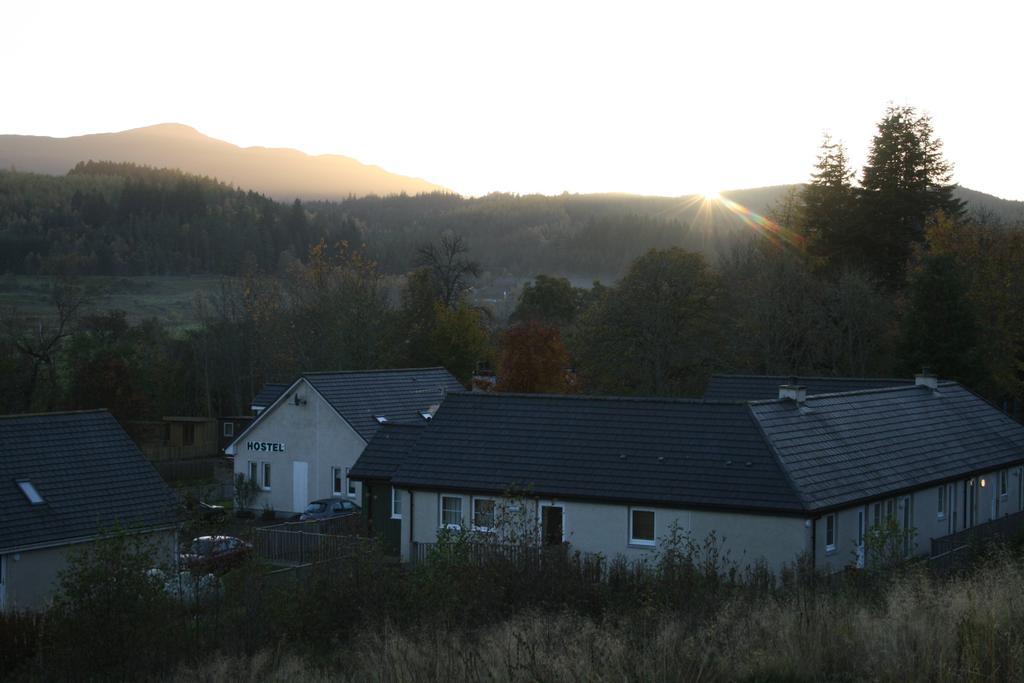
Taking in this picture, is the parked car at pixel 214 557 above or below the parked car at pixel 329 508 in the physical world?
above

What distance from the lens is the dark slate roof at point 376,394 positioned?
136ft

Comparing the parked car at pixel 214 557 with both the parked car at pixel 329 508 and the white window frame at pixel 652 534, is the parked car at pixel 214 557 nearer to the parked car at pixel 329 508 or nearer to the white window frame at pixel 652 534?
the white window frame at pixel 652 534

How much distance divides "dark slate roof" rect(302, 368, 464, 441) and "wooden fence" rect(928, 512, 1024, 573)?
2038 cm

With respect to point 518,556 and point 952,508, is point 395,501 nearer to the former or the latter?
point 952,508

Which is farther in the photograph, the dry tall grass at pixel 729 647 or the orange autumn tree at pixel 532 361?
the orange autumn tree at pixel 532 361

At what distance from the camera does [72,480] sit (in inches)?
1097

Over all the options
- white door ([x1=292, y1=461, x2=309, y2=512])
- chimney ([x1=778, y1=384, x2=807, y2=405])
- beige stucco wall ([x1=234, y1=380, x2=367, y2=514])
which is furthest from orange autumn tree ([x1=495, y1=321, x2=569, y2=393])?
chimney ([x1=778, y1=384, x2=807, y2=405])

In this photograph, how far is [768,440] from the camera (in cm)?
2514

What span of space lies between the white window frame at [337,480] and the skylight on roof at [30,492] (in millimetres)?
15603

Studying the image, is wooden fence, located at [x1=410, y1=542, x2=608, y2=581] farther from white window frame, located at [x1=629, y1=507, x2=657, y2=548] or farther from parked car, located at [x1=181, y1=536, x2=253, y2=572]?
white window frame, located at [x1=629, y1=507, x2=657, y2=548]

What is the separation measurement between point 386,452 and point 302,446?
1033 cm

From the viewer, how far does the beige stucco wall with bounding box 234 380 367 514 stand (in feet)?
136

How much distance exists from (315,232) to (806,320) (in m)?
128

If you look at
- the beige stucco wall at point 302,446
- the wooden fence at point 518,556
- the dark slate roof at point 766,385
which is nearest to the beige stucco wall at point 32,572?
the wooden fence at point 518,556
